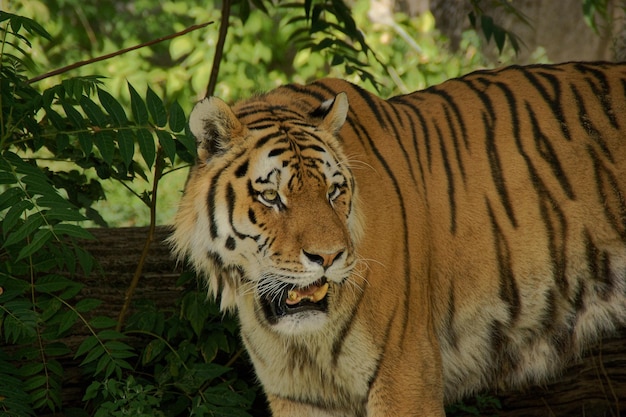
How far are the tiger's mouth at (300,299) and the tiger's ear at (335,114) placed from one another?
20.3 inches

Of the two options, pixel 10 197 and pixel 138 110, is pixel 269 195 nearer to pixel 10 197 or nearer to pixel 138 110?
pixel 138 110

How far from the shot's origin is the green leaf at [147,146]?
266 centimetres

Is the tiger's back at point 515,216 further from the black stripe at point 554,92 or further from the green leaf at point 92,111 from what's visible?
the green leaf at point 92,111

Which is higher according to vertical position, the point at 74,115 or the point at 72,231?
the point at 74,115

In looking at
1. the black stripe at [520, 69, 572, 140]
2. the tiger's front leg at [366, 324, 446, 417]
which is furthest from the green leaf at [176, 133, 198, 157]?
the black stripe at [520, 69, 572, 140]

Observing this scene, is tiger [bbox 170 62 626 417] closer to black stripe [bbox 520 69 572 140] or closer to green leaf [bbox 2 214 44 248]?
black stripe [bbox 520 69 572 140]

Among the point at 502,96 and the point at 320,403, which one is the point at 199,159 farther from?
the point at 502,96

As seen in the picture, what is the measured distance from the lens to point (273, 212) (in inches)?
102

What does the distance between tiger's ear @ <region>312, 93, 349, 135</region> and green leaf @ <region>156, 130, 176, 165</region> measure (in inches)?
18.7

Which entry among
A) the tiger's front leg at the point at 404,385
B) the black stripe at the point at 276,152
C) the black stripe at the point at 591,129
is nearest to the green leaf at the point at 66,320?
the black stripe at the point at 276,152

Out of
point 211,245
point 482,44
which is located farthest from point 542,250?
point 482,44

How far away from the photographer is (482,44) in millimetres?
8039

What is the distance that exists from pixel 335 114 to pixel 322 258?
0.54 meters

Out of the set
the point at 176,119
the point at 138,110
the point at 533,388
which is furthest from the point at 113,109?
the point at 533,388
